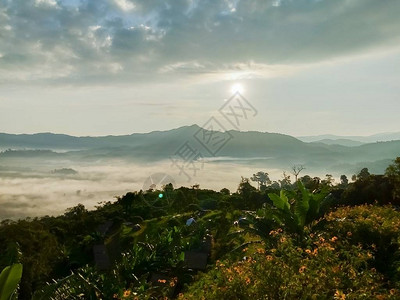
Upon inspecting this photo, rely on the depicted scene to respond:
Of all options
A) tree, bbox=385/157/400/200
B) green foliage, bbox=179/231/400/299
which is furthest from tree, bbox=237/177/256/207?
green foliage, bbox=179/231/400/299

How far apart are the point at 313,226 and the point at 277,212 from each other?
1.10 metres

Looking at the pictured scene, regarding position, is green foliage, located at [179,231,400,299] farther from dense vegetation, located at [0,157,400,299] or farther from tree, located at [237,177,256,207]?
tree, located at [237,177,256,207]

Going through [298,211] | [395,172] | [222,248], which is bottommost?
[222,248]

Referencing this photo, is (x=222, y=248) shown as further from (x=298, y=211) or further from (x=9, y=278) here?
(x=9, y=278)

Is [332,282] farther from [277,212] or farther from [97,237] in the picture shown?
[97,237]

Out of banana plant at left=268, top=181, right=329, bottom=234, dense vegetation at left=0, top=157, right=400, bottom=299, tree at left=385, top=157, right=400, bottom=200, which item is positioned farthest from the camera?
tree at left=385, top=157, right=400, bottom=200

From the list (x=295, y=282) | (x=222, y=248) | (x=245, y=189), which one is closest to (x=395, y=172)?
(x=222, y=248)

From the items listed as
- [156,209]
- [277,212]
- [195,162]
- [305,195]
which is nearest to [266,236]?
[277,212]

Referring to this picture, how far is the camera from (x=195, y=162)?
27703mm

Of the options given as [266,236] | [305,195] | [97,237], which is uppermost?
[305,195]

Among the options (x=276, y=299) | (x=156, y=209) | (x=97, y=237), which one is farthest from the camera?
(x=156, y=209)

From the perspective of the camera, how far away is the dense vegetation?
6.85m

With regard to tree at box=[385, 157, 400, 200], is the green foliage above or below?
below

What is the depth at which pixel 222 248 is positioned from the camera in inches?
591
